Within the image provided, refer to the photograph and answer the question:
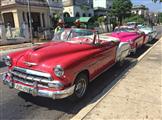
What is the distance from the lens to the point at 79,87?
196 inches

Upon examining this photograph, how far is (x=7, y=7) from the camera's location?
25969 mm

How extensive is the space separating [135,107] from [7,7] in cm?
2489

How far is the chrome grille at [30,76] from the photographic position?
427 cm

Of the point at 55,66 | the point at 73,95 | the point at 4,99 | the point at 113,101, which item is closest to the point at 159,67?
the point at 113,101

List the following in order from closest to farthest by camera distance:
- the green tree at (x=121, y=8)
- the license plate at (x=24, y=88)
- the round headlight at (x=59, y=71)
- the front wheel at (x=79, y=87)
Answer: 1. the round headlight at (x=59, y=71)
2. the license plate at (x=24, y=88)
3. the front wheel at (x=79, y=87)
4. the green tree at (x=121, y=8)

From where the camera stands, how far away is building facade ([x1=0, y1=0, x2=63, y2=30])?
83.9 feet

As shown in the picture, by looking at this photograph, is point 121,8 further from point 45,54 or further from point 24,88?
point 24,88

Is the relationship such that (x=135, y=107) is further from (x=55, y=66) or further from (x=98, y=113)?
(x=55, y=66)

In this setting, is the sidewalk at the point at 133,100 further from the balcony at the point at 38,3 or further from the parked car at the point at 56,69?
the balcony at the point at 38,3

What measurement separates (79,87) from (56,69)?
3.35 feet

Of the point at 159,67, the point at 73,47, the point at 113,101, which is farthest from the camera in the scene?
the point at 159,67

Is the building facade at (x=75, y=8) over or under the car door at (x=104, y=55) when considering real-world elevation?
over

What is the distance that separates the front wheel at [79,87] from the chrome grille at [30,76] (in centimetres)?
70

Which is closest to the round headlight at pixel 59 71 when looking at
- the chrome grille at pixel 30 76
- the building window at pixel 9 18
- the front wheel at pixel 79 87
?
the chrome grille at pixel 30 76
